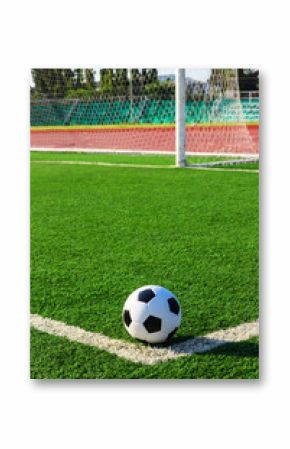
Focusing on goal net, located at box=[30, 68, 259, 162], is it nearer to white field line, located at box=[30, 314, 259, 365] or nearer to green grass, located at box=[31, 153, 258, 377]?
green grass, located at box=[31, 153, 258, 377]

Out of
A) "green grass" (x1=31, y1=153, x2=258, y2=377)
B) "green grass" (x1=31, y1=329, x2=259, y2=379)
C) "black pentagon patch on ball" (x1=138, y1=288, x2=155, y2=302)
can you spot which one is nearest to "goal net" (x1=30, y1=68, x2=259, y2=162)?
"green grass" (x1=31, y1=153, x2=258, y2=377)

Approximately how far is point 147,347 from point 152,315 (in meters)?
0.15

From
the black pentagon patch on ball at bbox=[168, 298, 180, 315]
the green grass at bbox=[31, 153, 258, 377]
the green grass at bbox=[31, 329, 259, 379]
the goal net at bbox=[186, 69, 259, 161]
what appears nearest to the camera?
the green grass at bbox=[31, 329, 259, 379]

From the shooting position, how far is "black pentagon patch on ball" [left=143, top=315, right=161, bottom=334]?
250 centimetres

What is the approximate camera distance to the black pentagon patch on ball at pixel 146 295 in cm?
252

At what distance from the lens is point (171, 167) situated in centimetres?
772

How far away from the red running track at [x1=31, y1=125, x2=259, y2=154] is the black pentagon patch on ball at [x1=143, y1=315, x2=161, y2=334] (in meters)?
4.82

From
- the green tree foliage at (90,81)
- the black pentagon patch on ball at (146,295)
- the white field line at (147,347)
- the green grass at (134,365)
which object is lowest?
the green grass at (134,365)

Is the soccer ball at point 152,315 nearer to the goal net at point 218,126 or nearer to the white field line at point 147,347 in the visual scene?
the white field line at point 147,347

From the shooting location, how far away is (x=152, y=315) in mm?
2494

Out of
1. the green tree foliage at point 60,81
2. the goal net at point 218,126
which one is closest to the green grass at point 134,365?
the green tree foliage at point 60,81

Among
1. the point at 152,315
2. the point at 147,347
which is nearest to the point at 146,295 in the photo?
the point at 152,315

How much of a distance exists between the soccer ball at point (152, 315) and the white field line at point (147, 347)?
6 cm

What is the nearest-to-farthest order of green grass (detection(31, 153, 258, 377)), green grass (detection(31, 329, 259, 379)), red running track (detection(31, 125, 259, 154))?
1. green grass (detection(31, 329, 259, 379))
2. green grass (detection(31, 153, 258, 377))
3. red running track (detection(31, 125, 259, 154))
